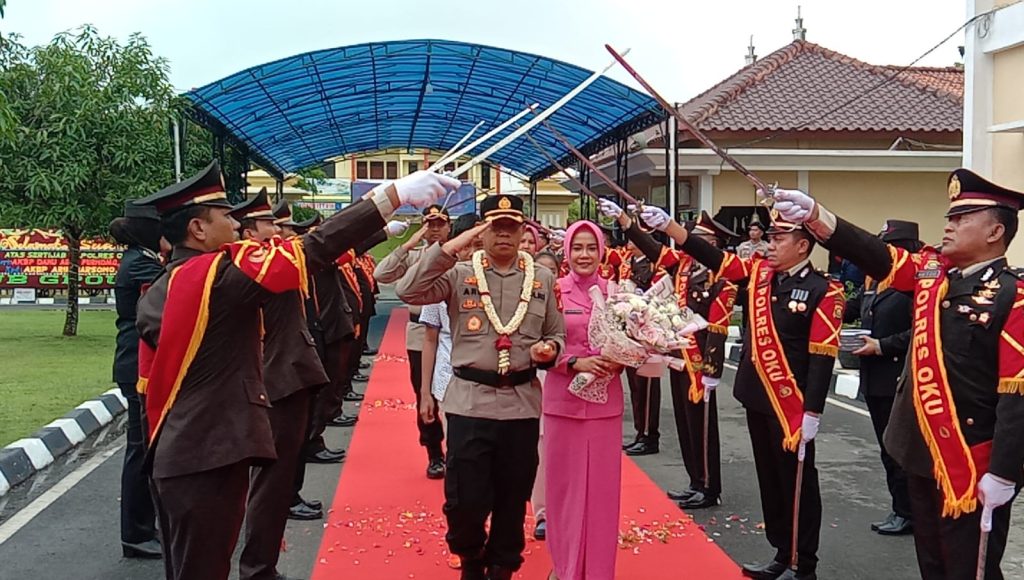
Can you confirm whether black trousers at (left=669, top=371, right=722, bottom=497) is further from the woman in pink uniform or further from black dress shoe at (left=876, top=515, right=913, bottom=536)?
the woman in pink uniform

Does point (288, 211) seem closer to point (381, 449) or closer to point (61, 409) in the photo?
point (381, 449)

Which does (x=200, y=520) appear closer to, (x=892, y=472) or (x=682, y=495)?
(x=682, y=495)

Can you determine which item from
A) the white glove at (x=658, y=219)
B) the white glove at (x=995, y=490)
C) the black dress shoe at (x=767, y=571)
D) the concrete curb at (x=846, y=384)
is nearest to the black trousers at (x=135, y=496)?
the white glove at (x=658, y=219)

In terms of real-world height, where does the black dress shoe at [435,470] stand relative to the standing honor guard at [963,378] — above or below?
below

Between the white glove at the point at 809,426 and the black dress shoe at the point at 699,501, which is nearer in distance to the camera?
the white glove at the point at 809,426

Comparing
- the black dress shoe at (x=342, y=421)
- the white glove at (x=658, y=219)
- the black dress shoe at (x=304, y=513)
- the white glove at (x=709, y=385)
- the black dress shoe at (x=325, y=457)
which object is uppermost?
the white glove at (x=658, y=219)

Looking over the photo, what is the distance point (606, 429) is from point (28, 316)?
17.6 meters

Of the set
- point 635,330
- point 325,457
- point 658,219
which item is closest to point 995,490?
point 635,330

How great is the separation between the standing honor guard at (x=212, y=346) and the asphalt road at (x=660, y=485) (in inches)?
71.2

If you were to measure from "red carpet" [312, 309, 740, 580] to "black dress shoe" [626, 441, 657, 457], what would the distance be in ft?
0.68

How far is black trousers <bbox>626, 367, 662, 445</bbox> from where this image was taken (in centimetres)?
758

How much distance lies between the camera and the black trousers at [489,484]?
416 centimetres

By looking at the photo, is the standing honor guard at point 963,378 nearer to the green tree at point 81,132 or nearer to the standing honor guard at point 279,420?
the standing honor guard at point 279,420

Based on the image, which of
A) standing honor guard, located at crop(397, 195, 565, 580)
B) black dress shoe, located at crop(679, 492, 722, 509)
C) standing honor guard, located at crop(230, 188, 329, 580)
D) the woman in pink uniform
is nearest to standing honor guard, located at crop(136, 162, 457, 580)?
standing honor guard, located at crop(230, 188, 329, 580)
